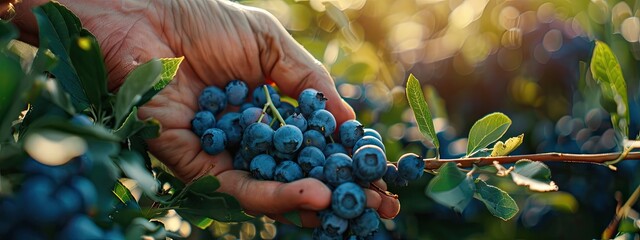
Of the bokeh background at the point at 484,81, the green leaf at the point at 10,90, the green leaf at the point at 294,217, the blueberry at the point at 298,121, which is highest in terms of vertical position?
the green leaf at the point at 10,90

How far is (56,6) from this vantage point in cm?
90

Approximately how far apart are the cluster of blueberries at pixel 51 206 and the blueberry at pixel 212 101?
0.61 meters

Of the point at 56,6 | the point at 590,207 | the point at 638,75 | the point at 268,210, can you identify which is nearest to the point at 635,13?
the point at 638,75

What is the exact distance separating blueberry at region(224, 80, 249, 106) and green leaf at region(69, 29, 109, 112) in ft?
1.55

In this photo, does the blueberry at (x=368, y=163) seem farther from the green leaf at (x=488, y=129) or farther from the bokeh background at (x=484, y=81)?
the bokeh background at (x=484, y=81)

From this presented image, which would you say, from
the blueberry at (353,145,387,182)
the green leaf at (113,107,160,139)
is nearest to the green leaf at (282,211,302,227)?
the blueberry at (353,145,387,182)

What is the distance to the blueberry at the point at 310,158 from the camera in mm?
1062

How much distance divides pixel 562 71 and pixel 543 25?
0.26 meters

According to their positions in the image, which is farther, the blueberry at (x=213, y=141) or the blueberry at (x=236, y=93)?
the blueberry at (x=236, y=93)

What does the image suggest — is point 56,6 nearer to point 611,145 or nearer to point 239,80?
point 239,80

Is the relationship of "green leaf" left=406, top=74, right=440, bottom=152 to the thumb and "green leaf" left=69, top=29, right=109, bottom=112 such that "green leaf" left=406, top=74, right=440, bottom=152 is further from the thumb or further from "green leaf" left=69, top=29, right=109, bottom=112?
"green leaf" left=69, top=29, right=109, bottom=112

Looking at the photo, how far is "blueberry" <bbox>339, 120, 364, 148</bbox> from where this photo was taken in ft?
3.72

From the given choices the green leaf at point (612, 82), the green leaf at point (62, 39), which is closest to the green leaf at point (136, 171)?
the green leaf at point (62, 39)

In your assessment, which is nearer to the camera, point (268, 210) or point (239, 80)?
point (268, 210)
